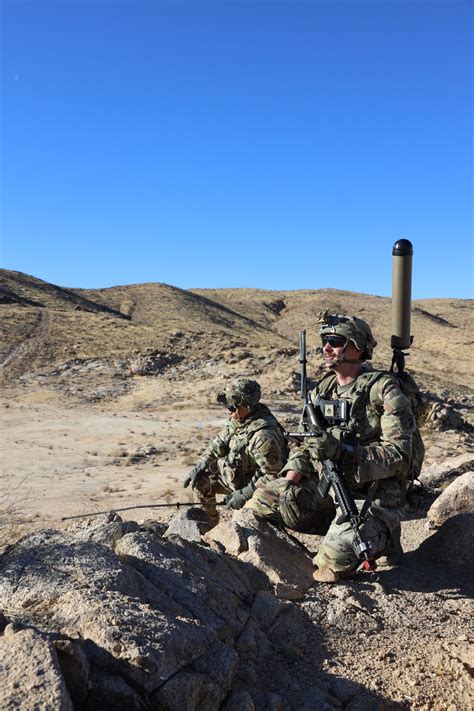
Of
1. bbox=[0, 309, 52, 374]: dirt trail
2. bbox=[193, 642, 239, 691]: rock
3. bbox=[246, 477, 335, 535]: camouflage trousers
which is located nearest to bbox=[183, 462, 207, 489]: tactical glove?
bbox=[246, 477, 335, 535]: camouflage trousers

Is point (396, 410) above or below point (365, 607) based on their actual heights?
above

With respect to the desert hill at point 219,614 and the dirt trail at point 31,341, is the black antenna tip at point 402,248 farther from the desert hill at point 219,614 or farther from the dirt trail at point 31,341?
the dirt trail at point 31,341

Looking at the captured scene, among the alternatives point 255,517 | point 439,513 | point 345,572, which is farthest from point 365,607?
point 439,513

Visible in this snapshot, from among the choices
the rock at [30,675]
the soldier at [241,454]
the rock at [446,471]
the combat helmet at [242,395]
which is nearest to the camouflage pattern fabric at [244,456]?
the soldier at [241,454]

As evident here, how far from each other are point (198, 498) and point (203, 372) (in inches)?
598

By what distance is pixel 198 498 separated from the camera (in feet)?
21.2

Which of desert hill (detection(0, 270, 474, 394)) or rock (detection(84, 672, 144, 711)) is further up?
desert hill (detection(0, 270, 474, 394))

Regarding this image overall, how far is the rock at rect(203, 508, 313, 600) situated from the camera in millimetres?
3893

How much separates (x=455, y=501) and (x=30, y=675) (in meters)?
4.37

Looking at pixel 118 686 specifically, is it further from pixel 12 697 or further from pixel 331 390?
pixel 331 390

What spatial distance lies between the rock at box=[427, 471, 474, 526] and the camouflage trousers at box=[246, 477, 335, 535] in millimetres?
1421

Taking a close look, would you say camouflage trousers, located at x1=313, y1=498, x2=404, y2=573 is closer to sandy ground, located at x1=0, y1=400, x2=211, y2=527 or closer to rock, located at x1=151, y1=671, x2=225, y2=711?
rock, located at x1=151, y1=671, x2=225, y2=711

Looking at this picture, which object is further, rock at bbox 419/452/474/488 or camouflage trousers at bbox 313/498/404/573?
rock at bbox 419/452/474/488

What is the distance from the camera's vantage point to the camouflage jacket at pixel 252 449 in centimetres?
562
